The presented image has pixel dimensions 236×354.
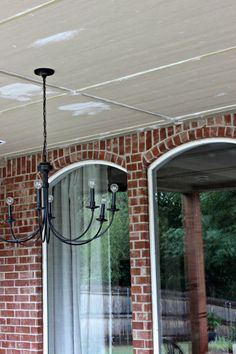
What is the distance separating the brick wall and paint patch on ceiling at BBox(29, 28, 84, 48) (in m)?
1.89

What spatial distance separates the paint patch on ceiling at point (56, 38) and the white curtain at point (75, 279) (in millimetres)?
2465

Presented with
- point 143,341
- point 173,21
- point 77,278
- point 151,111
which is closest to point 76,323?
point 77,278

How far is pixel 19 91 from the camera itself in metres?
3.48

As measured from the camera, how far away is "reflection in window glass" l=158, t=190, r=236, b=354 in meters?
4.22

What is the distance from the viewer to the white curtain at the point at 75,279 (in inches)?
201

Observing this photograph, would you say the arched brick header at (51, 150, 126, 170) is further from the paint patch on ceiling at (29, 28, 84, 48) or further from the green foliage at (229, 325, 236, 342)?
the paint patch on ceiling at (29, 28, 84, 48)

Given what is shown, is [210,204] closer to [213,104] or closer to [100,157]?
[213,104]

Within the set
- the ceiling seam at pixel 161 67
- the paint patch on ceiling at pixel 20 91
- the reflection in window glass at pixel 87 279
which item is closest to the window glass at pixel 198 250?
the reflection in window glass at pixel 87 279

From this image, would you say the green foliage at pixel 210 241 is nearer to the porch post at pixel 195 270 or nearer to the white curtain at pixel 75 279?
the porch post at pixel 195 270

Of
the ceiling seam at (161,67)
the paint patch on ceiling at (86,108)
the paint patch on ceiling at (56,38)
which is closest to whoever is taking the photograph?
the paint patch on ceiling at (56,38)

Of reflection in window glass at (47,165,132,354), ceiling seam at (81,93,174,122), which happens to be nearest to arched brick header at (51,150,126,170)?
reflection in window glass at (47,165,132,354)

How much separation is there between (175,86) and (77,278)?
2.50 metres

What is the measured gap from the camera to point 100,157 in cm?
500

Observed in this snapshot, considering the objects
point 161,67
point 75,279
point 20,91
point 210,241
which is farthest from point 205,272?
point 20,91
